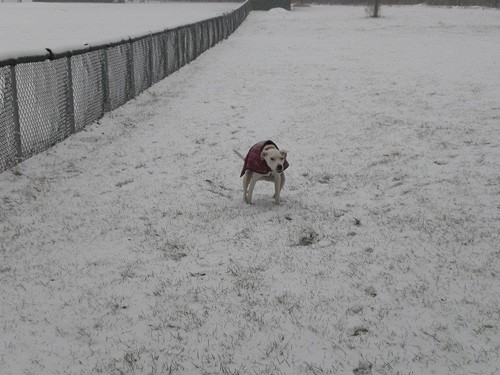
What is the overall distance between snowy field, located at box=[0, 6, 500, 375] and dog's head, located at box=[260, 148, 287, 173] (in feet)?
1.93

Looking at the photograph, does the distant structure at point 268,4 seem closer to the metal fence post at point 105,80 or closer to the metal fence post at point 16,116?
the metal fence post at point 105,80

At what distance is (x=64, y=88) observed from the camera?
8930 millimetres

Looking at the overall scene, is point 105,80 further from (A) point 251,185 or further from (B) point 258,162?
(B) point 258,162

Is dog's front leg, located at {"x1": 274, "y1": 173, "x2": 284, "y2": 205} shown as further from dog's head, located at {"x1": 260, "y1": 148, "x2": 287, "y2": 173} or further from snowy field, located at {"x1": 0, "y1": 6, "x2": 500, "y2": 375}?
dog's head, located at {"x1": 260, "y1": 148, "x2": 287, "y2": 173}

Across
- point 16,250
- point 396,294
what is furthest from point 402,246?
point 16,250

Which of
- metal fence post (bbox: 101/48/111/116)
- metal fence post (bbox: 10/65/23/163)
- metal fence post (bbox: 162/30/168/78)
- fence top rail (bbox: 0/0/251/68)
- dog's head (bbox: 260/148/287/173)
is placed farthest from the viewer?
metal fence post (bbox: 162/30/168/78)

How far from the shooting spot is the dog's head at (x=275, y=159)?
586 cm

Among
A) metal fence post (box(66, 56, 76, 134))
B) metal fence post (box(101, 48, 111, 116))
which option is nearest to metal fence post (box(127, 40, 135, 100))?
metal fence post (box(101, 48, 111, 116))

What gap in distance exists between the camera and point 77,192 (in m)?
6.93

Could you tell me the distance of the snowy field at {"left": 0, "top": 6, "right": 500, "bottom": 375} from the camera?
12.0ft

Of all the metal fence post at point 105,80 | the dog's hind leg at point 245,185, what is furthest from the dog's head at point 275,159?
the metal fence post at point 105,80

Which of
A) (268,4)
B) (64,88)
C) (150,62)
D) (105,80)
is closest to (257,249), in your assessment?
(64,88)

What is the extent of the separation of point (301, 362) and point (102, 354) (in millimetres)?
1350

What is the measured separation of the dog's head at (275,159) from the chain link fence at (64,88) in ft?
12.2
